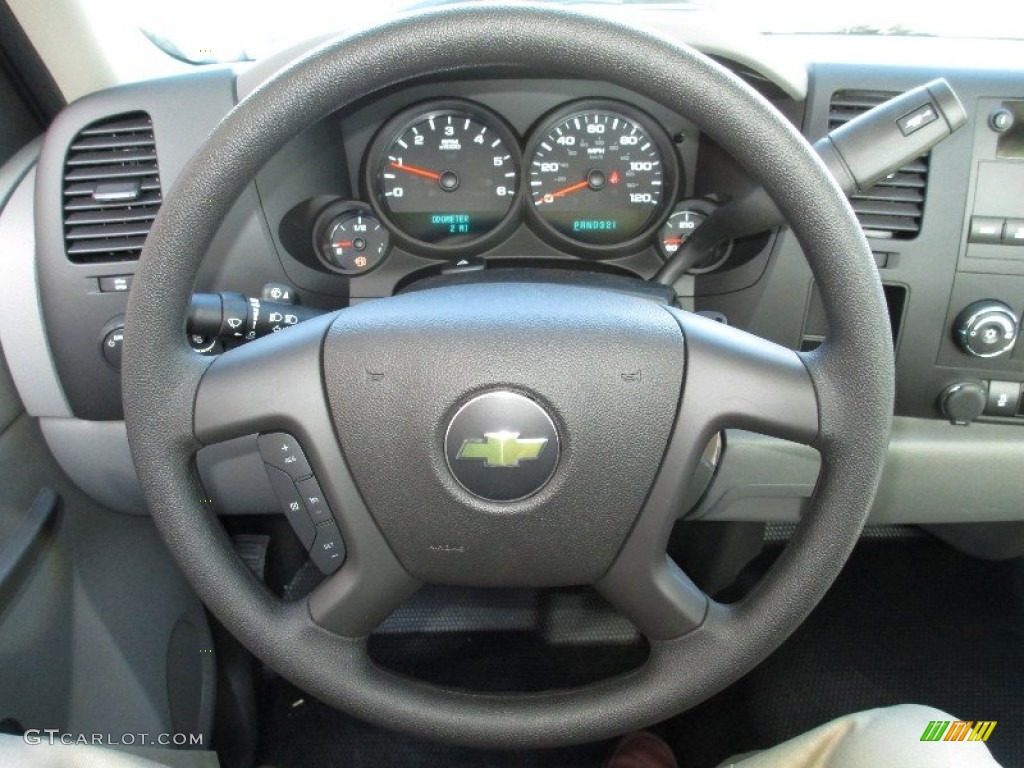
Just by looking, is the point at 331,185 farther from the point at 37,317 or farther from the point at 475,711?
the point at 475,711

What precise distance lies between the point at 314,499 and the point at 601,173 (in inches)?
27.5

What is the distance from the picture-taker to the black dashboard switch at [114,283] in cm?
121

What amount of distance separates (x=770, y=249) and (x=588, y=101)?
0.35m

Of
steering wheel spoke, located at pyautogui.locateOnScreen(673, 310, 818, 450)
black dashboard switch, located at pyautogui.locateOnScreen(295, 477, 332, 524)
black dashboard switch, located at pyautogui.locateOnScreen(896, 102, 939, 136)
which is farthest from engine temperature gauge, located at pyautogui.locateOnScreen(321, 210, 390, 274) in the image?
black dashboard switch, located at pyautogui.locateOnScreen(896, 102, 939, 136)

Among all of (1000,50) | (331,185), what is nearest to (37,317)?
(331,185)

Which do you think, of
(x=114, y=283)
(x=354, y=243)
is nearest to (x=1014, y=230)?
(x=354, y=243)

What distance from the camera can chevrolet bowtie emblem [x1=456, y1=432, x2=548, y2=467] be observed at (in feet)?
2.61

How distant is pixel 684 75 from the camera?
70 centimetres

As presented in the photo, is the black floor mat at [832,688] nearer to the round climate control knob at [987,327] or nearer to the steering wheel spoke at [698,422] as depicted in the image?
the round climate control knob at [987,327]

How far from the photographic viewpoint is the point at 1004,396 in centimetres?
128

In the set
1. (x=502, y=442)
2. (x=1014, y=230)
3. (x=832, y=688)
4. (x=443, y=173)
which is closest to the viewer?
(x=502, y=442)

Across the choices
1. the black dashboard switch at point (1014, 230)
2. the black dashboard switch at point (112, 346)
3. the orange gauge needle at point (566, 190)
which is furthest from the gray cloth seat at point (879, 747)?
the black dashboard switch at point (112, 346)

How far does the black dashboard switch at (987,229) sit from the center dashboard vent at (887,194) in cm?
7

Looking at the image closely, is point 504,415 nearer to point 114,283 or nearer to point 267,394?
point 267,394
